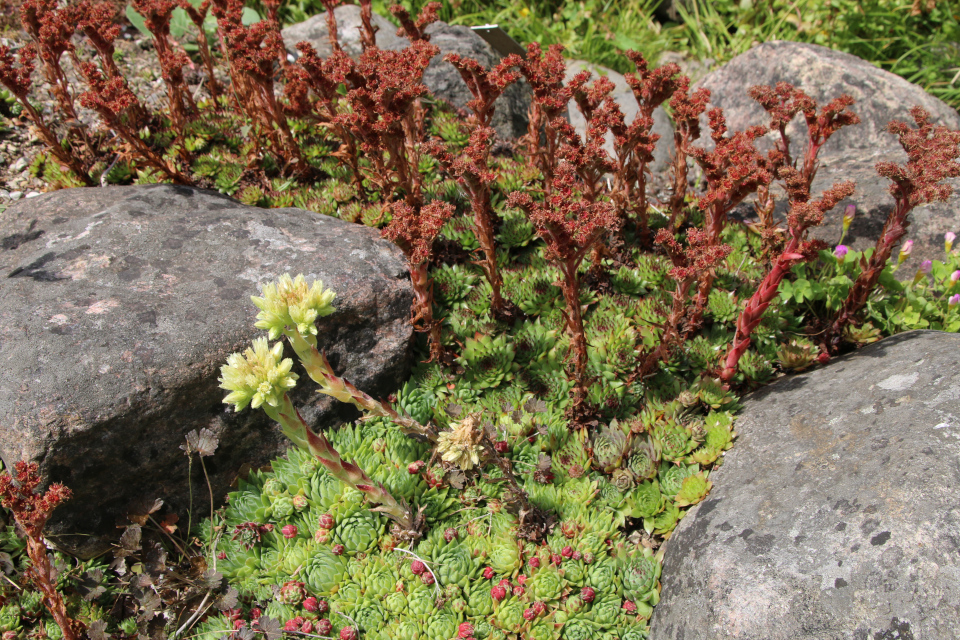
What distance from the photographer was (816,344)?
404cm

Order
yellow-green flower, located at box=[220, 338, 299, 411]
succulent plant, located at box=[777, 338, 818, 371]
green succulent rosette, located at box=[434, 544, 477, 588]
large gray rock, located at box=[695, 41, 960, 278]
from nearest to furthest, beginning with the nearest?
A: 1. yellow-green flower, located at box=[220, 338, 299, 411]
2. green succulent rosette, located at box=[434, 544, 477, 588]
3. succulent plant, located at box=[777, 338, 818, 371]
4. large gray rock, located at box=[695, 41, 960, 278]

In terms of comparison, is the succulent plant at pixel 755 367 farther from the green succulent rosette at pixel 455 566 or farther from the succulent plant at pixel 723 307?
the green succulent rosette at pixel 455 566

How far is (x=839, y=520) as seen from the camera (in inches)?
105

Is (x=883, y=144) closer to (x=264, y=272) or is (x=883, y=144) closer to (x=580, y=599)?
(x=580, y=599)

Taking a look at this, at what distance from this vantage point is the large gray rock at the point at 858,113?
4410mm

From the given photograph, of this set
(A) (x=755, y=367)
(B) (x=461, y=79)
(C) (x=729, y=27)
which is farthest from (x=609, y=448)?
(C) (x=729, y=27)

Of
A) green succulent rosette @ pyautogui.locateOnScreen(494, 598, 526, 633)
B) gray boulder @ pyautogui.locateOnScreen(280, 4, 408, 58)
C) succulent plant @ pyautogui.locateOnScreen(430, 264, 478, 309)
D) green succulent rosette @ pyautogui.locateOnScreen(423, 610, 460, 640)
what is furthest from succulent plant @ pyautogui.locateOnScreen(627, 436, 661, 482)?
gray boulder @ pyautogui.locateOnScreen(280, 4, 408, 58)

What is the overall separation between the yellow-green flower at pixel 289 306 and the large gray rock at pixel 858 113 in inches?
152

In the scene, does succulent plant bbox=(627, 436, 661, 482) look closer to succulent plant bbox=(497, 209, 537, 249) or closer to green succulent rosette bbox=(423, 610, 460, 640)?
green succulent rosette bbox=(423, 610, 460, 640)

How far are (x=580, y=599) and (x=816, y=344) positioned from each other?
7.62 feet

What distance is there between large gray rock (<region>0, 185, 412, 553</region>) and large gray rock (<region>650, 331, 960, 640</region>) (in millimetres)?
2048

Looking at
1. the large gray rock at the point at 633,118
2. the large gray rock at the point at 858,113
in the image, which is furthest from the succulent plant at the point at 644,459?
the large gray rock at the point at 633,118

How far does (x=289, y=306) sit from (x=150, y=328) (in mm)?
1163

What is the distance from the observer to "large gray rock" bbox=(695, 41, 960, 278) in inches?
174
